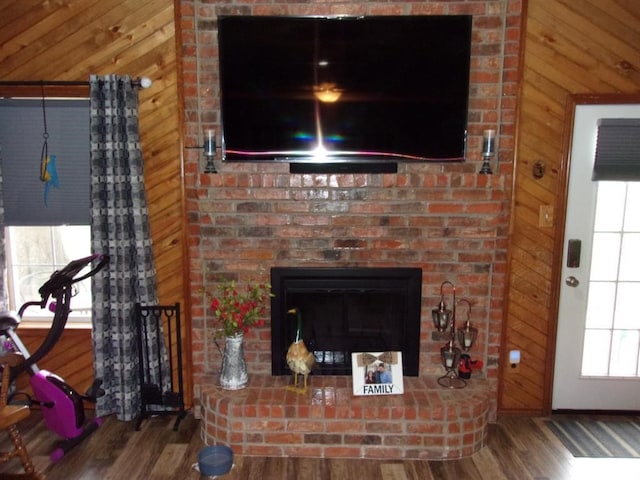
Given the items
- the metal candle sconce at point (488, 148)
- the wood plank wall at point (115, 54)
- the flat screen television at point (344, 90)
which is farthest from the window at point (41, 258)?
the metal candle sconce at point (488, 148)

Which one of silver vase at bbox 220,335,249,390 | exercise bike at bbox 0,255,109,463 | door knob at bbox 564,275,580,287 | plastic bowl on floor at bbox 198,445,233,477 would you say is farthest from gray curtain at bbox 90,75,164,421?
door knob at bbox 564,275,580,287

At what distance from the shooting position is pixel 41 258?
3.43m

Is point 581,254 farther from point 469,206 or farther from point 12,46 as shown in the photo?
point 12,46

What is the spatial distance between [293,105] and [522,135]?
1401 millimetres

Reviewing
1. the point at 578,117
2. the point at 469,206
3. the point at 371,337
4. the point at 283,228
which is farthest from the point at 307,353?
the point at 578,117

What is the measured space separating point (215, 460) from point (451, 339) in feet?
5.02

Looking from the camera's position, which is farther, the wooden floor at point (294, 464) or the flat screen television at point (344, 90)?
the flat screen television at point (344, 90)

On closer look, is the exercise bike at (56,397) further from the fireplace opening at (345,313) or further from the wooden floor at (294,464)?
the fireplace opening at (345,313)

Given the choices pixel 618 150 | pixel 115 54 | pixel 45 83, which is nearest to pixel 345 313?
pixel 618 150

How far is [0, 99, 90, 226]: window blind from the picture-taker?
3.16m

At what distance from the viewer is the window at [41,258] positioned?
3393mm

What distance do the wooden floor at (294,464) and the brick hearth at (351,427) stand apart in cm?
6

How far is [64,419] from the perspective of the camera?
2.85 metres

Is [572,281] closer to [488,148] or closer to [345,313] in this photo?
[488,148]
